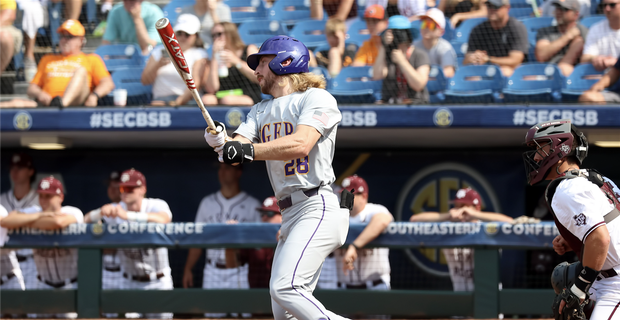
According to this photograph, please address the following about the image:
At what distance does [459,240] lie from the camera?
16.6 feet

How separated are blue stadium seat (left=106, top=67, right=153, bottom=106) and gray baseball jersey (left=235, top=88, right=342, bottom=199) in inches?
132

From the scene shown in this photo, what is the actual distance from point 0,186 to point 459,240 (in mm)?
4876

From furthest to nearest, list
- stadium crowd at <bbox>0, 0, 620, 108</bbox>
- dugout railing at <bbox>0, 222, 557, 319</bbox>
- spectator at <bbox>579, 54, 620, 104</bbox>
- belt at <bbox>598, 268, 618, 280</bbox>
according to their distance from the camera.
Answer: stadium crowd at <bbox>0, 0, 620, 108</bbox> → spectator at <bbox>579, 54, 620, 104</bbox> → dugout railing at <bbox>0, 222, 557, 319</bbox> → belt at <bbox>598, 268, 618, 280</bbox>

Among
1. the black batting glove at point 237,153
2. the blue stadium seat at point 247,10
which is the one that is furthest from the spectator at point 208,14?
the black batting glove at point 237,153

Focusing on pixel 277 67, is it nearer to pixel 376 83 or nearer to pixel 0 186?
pixel 376 83

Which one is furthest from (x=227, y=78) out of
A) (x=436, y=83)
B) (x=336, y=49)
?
(x=436, y=83)

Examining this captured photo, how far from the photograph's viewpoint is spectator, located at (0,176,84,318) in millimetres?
5238

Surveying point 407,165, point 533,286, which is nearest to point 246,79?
point 407,165

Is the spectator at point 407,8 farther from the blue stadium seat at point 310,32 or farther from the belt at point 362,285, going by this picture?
the belt at point 362,285

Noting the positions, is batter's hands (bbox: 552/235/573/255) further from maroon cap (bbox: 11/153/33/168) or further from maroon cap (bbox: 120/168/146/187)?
maroon cap (bbox: 11/153/33/168)

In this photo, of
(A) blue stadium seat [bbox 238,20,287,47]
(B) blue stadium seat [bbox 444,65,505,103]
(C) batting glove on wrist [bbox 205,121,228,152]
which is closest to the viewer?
(C) batting glove on wrist [bbox 205,121,228,152]

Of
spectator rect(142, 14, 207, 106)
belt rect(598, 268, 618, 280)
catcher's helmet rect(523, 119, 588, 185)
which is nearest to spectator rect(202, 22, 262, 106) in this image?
spectator rect(142, 14, 207, 106)

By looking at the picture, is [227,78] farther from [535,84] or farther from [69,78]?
[535,84]

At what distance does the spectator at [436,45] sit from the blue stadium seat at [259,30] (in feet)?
4.64
